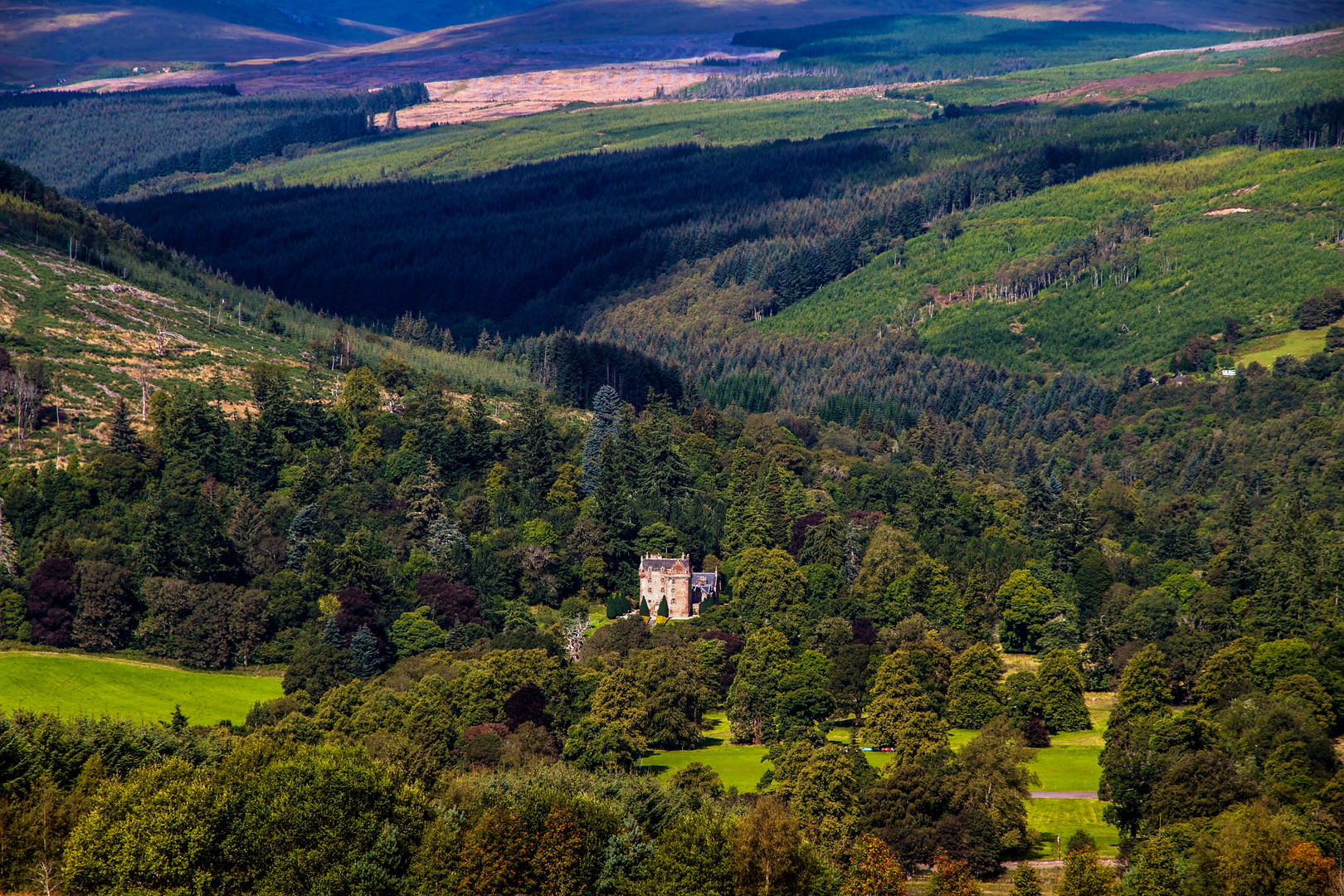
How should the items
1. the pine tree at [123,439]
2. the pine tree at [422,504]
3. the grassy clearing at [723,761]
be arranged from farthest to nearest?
the pine tree at [123,439] < the pine tree at [422,504] < the grassy clearing at [723,761]

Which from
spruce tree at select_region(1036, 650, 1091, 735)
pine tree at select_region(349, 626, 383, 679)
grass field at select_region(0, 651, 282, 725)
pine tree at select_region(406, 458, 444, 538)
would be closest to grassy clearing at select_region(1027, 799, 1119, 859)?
spruce tree at select_region(1036, 650, 1091, 735)

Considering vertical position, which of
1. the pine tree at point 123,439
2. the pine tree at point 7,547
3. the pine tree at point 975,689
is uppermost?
the pine tree at point 123,439

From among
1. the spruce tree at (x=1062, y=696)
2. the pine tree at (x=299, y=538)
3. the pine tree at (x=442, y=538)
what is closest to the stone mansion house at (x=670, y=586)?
the pine tree at (x=442, y=538)

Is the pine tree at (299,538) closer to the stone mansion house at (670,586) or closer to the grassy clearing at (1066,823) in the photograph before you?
the stone mansion house at (670,586)

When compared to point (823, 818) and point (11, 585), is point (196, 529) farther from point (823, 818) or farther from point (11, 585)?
point (823, 818)

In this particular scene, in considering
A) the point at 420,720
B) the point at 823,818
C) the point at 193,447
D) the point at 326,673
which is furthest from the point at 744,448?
the point at 823,818

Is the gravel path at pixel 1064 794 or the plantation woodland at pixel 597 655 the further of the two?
the gravel path at pixel 1064 794
